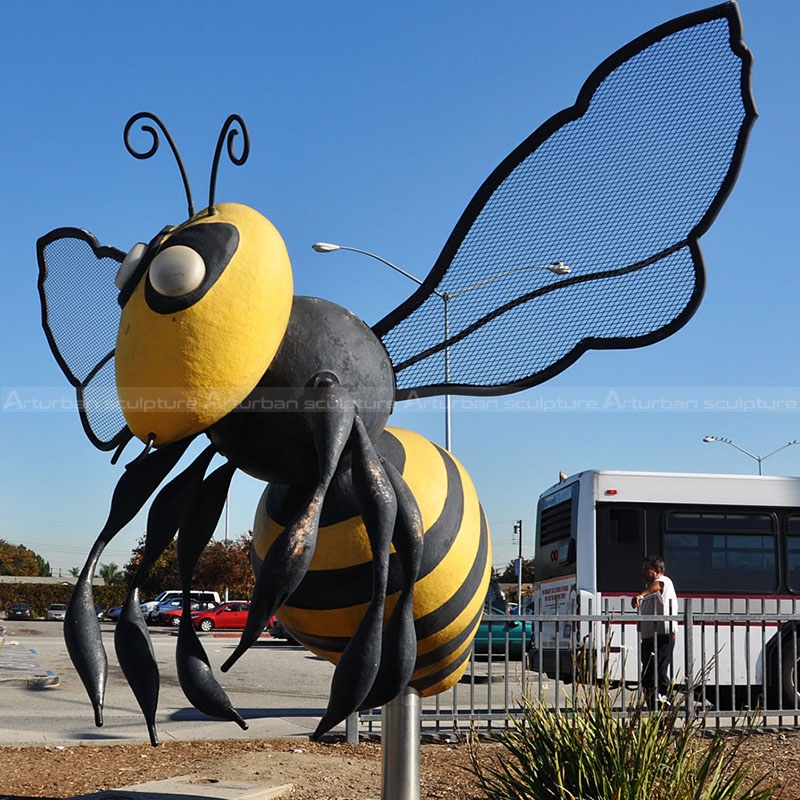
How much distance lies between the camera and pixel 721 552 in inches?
466

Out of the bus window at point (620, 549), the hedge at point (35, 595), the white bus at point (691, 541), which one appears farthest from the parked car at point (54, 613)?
the bus window at point (620, 549)

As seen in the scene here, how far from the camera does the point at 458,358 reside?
12.8 feet

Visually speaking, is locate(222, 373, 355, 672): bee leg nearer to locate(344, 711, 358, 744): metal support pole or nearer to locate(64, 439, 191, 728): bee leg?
locate(64, 439, 191, 728): bee leg

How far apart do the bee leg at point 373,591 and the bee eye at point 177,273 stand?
67 cm

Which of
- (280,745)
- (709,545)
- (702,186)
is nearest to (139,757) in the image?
(280,745)

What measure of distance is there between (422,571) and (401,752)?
1054 mm

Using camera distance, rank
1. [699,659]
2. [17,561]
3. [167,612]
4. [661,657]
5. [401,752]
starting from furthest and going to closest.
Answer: [17,561] → [167,612] → [699,659] → [661,657] → [401,752]

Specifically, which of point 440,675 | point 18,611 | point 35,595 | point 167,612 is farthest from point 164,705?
point 35,595

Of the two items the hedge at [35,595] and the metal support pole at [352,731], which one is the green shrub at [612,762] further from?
the hedge at [35,595]

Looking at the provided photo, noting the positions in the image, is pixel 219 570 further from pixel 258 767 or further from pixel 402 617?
pixel 402 617

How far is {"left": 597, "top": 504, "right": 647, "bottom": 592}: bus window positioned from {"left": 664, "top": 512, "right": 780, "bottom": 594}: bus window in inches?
14.3

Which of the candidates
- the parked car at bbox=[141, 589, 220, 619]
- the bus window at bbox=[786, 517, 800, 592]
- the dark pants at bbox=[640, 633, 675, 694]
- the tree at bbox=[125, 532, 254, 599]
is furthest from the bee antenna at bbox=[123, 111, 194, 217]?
the tree at bbox=[125, 532, 254, 599]

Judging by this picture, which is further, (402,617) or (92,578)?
(402,617)

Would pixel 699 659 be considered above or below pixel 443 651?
below
